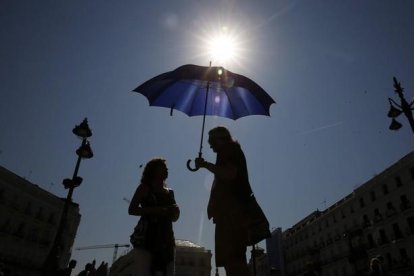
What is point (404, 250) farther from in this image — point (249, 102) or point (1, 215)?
point (1, 215)

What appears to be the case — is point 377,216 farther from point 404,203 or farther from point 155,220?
point 155,220

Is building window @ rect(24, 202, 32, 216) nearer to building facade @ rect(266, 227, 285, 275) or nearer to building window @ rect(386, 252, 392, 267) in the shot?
building window @ rect(386, 252, 392, 267)

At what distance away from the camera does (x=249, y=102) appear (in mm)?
4848

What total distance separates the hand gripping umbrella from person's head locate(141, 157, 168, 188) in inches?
56.0

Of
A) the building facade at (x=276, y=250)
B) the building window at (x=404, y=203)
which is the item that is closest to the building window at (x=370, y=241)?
the building window at (x=404, y=203)

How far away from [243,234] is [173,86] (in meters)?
2.90

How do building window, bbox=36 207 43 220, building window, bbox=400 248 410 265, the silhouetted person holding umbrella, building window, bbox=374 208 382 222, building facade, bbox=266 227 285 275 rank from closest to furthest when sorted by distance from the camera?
1. the silhouetted person holding umbrella
2. building window, bbox=400 248 410 265
3. building window, bbox=374 208 382 222
4. building window, bbox=36 207 43 220
5. building facade, bbox=266 227 285 275

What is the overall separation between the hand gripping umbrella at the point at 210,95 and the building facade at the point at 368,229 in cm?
2479

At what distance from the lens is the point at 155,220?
9.61ft

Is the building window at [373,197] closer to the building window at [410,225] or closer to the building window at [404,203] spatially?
the building window at [404,203]

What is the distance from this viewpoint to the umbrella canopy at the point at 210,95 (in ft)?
15.1

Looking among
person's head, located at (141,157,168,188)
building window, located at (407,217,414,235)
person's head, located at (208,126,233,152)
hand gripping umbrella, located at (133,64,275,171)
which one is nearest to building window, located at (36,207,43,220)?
hand gripping umbrella, located at (133,64,275,171)

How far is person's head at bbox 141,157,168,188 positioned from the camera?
3.27 m

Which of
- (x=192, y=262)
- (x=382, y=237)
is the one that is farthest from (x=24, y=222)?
(x=382, y=237)
